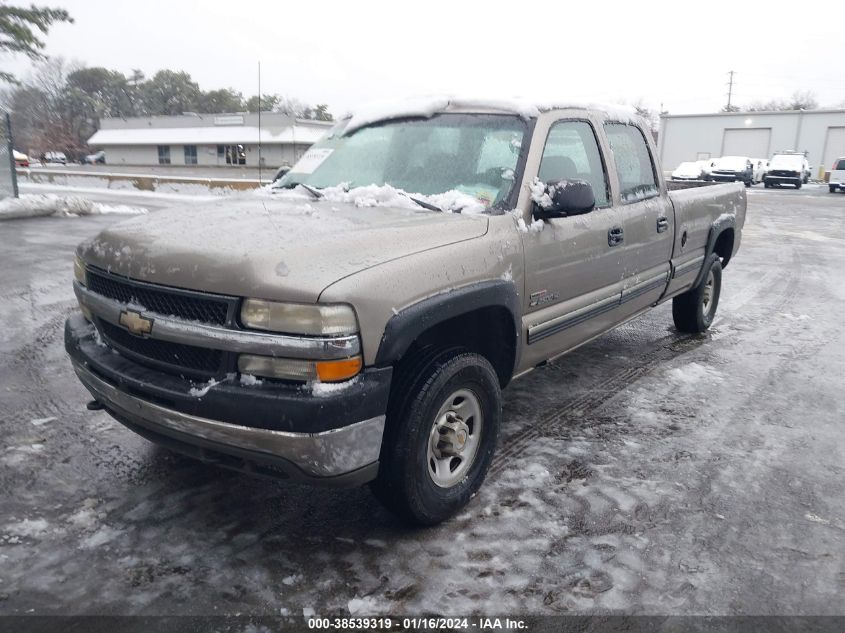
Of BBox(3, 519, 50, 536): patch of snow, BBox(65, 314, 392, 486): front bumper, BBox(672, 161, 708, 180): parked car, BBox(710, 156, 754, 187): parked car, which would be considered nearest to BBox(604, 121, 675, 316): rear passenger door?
BBox(65, 314, 392, 486): front bumper

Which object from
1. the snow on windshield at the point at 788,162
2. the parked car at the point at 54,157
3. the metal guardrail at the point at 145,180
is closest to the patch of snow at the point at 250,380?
the metal guardrail at the point at 145,180

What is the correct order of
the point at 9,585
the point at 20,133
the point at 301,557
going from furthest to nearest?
the point at 20,133
the point at 301,557
the point at 9,585

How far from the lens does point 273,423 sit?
2395 millimetres

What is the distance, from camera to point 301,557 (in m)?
2.80

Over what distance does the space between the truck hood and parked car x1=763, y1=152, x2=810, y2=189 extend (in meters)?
35.7

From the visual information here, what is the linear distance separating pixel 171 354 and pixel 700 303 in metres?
5.13

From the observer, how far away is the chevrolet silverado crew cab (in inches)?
95.4

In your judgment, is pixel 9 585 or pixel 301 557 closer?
pixel 9 585

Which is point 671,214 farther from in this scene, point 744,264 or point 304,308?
point 744,264

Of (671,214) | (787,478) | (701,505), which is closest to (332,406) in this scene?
(701,505)

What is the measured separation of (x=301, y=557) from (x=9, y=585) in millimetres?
1130

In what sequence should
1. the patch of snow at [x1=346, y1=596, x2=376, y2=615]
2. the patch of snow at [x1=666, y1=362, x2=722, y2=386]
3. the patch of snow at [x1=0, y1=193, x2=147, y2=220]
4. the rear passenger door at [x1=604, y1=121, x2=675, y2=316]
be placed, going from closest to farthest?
the patch of snow at [x1=346, y1=596, x2=376, y2=615] < the rear passenger door at [x1=604, y1=121, x2=675, y2=316] < the patch of snow at [x1=666, y1=362, x2=722, y2=386] < the patch of snow at [x1=0, y1=193, x2=147, y2=220]

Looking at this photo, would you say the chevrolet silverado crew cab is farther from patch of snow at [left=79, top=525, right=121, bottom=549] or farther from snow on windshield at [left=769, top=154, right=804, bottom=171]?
snow on windshield at [left=769, top=154, right=804, bottom=171]

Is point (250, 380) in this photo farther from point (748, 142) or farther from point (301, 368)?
point (748, 142)
